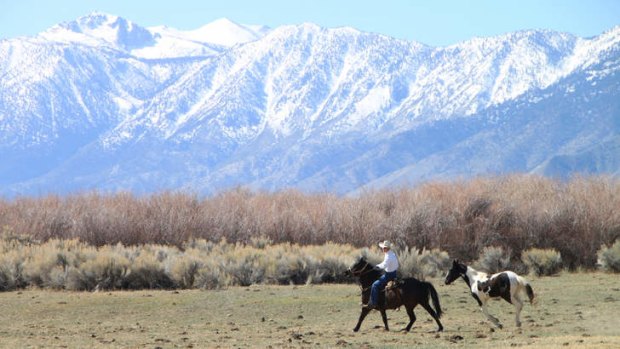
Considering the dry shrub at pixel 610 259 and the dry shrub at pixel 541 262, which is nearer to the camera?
the dry shrub at pixel 610 259

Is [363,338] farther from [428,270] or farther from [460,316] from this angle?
[428,270]

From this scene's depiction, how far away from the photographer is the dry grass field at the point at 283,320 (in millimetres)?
21422

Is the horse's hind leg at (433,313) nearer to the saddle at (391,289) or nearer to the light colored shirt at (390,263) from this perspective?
the saddle at (391,289)

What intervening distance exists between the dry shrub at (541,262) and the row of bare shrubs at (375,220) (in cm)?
254

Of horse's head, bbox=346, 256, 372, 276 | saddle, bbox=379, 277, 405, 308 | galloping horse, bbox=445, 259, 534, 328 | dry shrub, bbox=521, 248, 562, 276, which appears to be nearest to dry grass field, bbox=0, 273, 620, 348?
galloping horse, bbox=445, 259, 534, 328

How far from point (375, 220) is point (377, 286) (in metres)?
21.4

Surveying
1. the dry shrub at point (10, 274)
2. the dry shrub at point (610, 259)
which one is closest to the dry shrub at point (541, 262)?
the dry shrub at point (610, 259)

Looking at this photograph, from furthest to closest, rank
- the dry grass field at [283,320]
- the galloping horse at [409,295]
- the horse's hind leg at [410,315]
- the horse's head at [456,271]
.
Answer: the horse's head at [456,271] < the horse's hind leg at [410,315] < the galloping horse at [409,295] < the dry grass field at [283,320]

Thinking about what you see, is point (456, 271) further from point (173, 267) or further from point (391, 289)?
point (173, 267)

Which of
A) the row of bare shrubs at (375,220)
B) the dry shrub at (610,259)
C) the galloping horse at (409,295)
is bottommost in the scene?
the galloping horse at (409,295)

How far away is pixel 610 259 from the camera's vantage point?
1492 inches

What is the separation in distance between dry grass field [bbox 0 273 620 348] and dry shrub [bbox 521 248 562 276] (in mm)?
3552


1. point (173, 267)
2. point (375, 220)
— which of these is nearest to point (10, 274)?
point (173, 267)

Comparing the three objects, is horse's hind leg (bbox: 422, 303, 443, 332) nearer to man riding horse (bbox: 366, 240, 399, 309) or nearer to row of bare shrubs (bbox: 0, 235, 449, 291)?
man riding horse (bbox: 366, 240, 399, 309)
